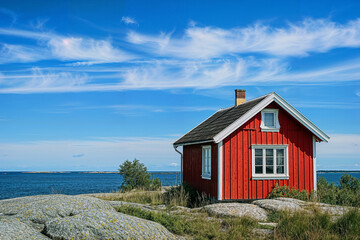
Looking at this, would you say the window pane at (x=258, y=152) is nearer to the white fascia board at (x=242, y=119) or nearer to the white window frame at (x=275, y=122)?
the white window frame at (x=275, y=122)

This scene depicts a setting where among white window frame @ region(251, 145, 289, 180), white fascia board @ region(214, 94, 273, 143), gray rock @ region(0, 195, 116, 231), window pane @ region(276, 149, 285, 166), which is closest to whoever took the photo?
gray rock @ region(0, 195, 116, 231)

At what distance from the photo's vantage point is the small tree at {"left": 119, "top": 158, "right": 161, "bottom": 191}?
84.0 ft


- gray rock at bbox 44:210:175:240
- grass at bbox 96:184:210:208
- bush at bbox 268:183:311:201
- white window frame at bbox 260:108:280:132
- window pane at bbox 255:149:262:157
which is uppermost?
white window frame at bbox 260:108:280:132

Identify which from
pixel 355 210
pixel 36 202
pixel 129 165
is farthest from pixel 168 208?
pixel 129 165

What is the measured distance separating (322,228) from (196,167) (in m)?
9.74

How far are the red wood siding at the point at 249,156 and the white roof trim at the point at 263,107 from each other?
0.32m

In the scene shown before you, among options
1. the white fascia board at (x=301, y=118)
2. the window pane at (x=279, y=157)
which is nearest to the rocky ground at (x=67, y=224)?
the window pane at (x=279, y=157)

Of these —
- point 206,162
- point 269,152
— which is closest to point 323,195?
point 269,152

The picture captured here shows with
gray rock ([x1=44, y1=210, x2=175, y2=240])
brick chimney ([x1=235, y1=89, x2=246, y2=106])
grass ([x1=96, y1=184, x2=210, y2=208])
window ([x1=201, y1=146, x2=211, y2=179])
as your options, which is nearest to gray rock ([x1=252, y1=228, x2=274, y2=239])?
gray rock ([x1=44, y1=210, x2=175, y2=240])

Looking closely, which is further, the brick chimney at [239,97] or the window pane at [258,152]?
the brick chimney at [239,97]

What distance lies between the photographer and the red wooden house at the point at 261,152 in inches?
620

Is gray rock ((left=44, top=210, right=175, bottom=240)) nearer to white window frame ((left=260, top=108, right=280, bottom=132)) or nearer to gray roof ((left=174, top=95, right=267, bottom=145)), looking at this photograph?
gray roof ((left=174, top=95, right=267, bottom=145))

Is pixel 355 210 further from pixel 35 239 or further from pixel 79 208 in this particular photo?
pixel 35 239

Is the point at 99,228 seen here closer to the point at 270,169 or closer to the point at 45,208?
the point at 45,208
